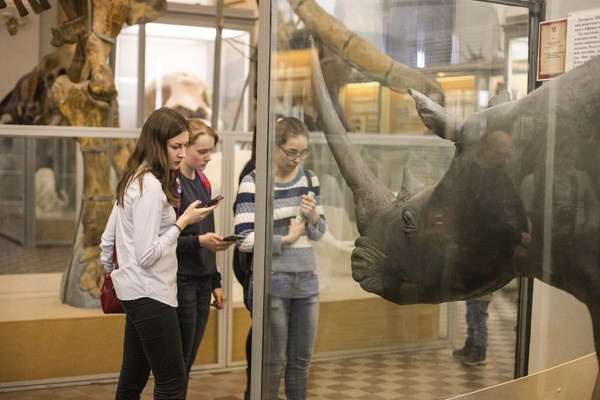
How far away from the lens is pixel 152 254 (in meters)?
3.25

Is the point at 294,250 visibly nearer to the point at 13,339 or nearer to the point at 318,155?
the point at 318,155

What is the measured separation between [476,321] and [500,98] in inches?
20.9

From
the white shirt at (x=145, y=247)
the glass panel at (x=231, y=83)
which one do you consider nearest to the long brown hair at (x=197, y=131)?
the white shirt at (x=145, y=247)

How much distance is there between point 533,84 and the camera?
1829 millimetres

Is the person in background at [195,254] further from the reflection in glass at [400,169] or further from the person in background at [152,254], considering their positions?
the reflection in glass at [400,169]

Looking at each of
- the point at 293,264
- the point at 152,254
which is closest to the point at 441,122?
the point at 293,264

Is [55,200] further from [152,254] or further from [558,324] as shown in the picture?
[558,324]

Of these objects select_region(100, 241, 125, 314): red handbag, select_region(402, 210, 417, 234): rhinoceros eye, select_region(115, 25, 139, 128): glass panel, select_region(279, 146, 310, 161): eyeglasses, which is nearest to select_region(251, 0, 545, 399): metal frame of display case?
select_region(279, 146, 310, 161): eyeglasses

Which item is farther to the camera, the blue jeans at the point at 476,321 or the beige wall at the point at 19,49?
the beige wall at the point at 19,49

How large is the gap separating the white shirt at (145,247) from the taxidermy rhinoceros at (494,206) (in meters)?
1.33

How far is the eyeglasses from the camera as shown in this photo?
2.23 meters

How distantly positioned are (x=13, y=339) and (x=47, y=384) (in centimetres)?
37

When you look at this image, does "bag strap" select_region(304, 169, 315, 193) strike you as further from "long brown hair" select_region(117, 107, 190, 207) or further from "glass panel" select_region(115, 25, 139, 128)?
"glass panel" select_region(115, 25, 139, 128)

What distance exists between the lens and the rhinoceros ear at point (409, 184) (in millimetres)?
1978
